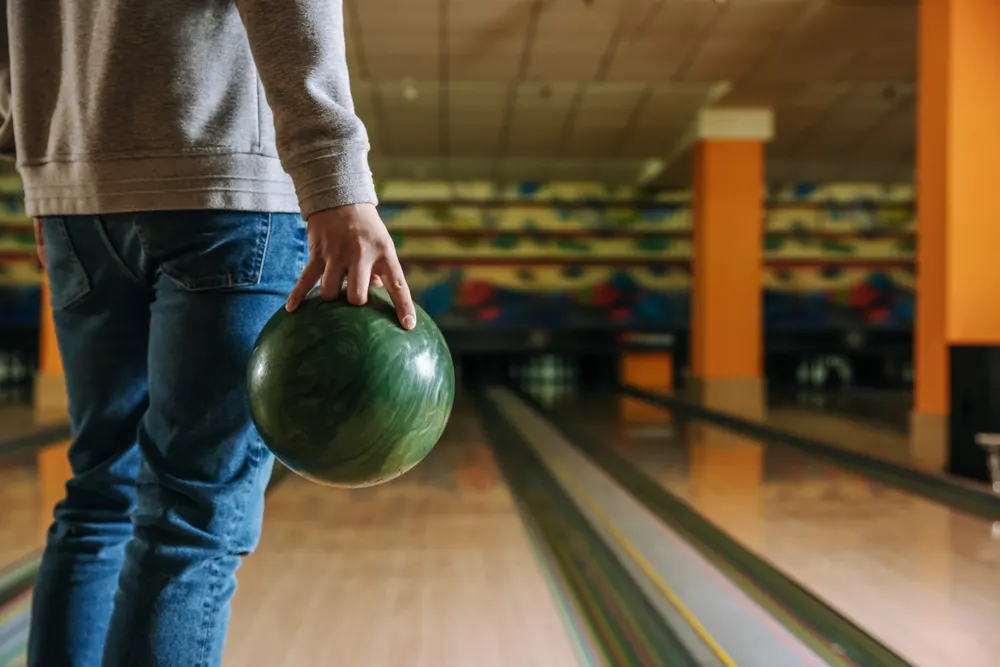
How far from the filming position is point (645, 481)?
374 cm

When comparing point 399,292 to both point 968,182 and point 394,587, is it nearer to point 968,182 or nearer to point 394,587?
point 394,587

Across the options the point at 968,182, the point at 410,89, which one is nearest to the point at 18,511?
the point at 968,182

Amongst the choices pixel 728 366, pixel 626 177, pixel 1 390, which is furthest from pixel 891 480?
pixel 1 390

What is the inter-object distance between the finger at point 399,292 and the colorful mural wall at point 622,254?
399 inches

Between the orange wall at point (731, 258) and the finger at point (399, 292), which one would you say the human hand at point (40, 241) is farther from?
the orange wall at point (731, 258)

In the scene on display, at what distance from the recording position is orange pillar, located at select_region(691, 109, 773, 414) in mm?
7707

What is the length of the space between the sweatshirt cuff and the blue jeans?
0.08m

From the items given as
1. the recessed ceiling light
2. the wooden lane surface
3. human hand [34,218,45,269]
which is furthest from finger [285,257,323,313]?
the recessed ceiling light

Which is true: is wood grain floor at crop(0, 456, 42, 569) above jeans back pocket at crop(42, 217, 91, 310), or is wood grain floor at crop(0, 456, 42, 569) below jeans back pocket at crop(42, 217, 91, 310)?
below

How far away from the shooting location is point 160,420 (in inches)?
34.5

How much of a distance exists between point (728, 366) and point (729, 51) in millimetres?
2934

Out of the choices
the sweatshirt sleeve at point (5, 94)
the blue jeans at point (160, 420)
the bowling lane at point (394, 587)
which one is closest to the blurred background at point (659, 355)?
the bowling lane at point (394, 587)

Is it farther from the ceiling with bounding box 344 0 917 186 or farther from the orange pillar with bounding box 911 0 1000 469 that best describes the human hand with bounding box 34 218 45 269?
the ceiling with bounding box 344 0 917 186

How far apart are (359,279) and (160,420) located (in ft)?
0.80
